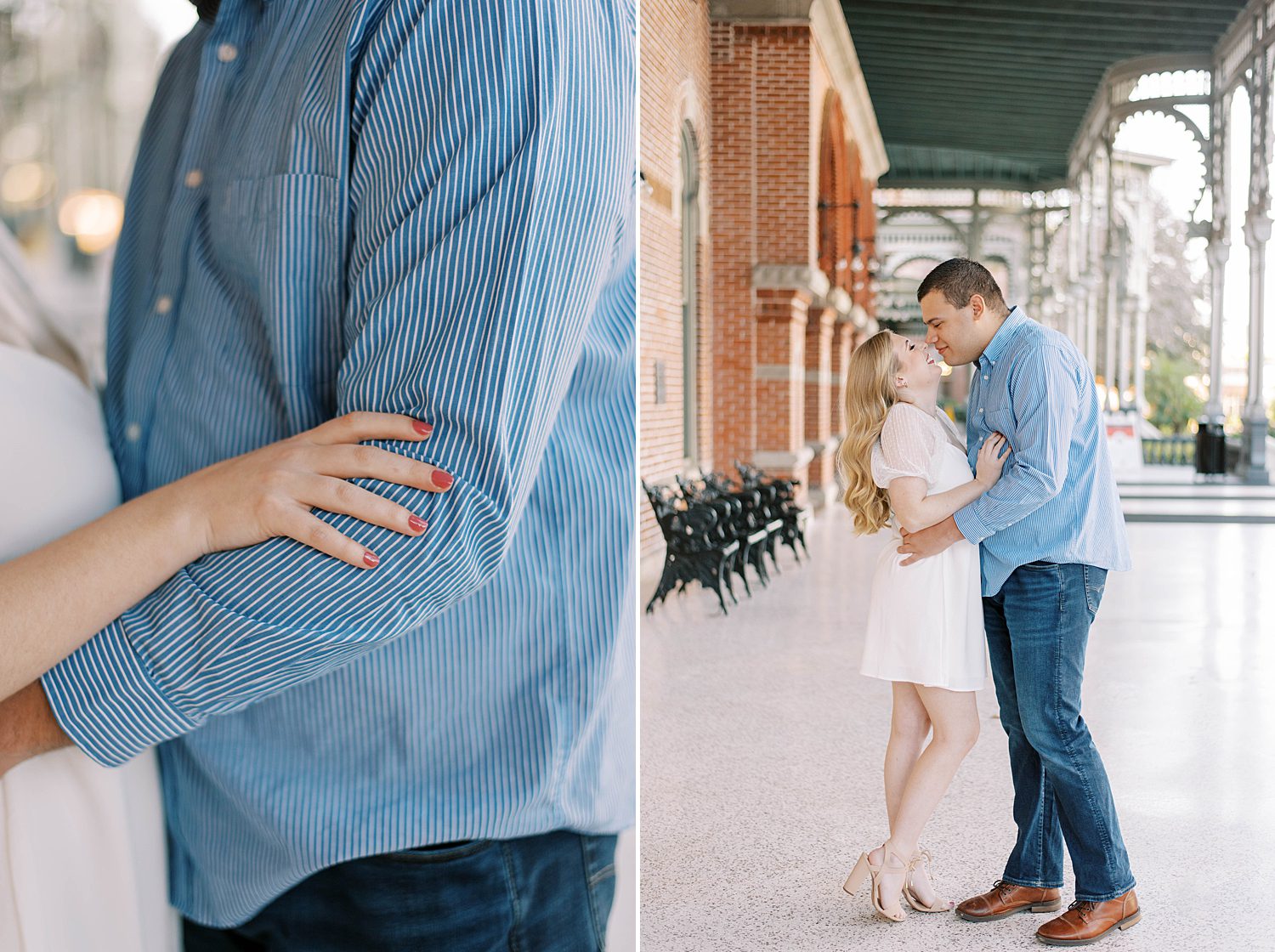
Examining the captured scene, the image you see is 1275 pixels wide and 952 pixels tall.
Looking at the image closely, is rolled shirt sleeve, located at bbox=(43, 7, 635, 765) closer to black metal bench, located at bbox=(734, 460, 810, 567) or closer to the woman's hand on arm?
the woman's hand on arm

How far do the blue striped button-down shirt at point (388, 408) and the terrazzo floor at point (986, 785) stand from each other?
204 centimetres

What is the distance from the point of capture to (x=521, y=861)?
2.83ft

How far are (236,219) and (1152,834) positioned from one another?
2983mm

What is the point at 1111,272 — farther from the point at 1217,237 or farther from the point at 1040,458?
the point at 1040,458

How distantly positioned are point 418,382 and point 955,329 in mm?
2049

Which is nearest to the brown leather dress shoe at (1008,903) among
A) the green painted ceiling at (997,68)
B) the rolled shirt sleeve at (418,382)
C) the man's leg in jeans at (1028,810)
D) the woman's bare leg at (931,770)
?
the man's leg in jeans at (1028,810)

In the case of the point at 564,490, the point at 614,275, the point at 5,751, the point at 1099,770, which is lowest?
the point at 1099,770

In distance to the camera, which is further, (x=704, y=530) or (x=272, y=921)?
(x=704, y=530)

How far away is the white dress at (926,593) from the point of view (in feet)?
8.19

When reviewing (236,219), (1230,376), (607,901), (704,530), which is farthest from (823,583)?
(236,219)

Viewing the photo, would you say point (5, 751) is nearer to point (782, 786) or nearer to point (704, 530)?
point (782, 786)

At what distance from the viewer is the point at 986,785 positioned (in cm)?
283

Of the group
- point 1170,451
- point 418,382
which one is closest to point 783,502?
point 1170,451

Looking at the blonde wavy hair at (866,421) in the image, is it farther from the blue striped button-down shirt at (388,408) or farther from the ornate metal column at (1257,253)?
the blue striped button-down shirt at (388,408)
